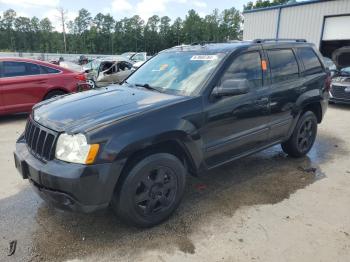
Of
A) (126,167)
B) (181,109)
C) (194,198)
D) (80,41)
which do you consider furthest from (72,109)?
(80,41)

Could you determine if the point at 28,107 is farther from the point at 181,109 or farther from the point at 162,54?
the point at 181,109

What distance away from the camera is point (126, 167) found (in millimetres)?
3016

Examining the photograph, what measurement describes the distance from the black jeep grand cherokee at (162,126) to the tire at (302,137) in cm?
22

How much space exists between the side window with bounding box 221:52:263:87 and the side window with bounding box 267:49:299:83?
10.9 inches

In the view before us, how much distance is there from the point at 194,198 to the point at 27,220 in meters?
1.86

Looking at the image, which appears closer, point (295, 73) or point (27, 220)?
point (27, 220)

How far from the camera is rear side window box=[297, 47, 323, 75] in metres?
4.97

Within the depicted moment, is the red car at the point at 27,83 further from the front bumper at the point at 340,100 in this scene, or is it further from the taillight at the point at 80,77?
the front bumper at the point at 340,100

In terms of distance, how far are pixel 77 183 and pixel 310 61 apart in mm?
4060

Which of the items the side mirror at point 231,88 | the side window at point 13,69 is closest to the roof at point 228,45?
the side mirror at point 231,88

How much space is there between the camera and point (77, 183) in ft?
8.87

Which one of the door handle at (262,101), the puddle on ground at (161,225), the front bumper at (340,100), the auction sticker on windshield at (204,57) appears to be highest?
the auction sticker on windshield at (204,57)

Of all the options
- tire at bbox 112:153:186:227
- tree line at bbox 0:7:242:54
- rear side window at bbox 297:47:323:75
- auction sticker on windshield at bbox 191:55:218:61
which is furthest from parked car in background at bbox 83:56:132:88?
tree line at bbox 0:7:242:54

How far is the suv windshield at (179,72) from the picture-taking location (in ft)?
12.1
